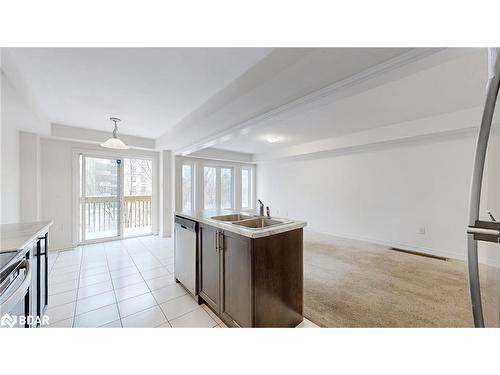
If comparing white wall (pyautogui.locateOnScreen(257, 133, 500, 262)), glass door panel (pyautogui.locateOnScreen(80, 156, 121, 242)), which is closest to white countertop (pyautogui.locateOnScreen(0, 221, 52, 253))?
glass door panel (pyautogui.locateOnScreen(80, 156, 121, 242))

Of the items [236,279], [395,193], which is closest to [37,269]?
[236,279]

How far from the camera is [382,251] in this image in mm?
3689

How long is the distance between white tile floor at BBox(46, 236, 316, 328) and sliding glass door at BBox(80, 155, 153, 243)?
78 centimetres

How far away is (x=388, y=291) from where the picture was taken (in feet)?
7.34

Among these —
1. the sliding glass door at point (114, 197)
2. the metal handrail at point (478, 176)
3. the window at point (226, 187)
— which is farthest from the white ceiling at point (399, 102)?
the sliding glass door at point (114, 197)

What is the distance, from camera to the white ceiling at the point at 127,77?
163 centimetres

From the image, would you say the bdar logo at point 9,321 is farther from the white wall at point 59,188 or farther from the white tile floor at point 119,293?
the white wall at point 59,188

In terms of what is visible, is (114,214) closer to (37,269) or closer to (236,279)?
(37,269)

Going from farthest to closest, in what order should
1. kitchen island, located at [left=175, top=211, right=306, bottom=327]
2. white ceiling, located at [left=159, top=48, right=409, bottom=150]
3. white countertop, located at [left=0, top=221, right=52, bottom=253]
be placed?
kitchen island, located at [left=175, top=211, right=306, bottom=327]
white ceiling, located at [left=159, top=48, right=409, bottom=150]
white countertop, located at [left=0, top=221, right=52, bottom=253]

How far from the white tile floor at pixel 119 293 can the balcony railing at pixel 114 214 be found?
0.75 meters

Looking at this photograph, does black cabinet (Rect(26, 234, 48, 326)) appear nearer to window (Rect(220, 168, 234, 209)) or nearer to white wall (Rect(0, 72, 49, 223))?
white wall (Rect(0, 72, 49, 223))

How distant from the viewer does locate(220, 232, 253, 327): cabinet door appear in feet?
4.59

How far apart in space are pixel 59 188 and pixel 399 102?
6.08 metres

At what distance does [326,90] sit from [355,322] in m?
2.05
